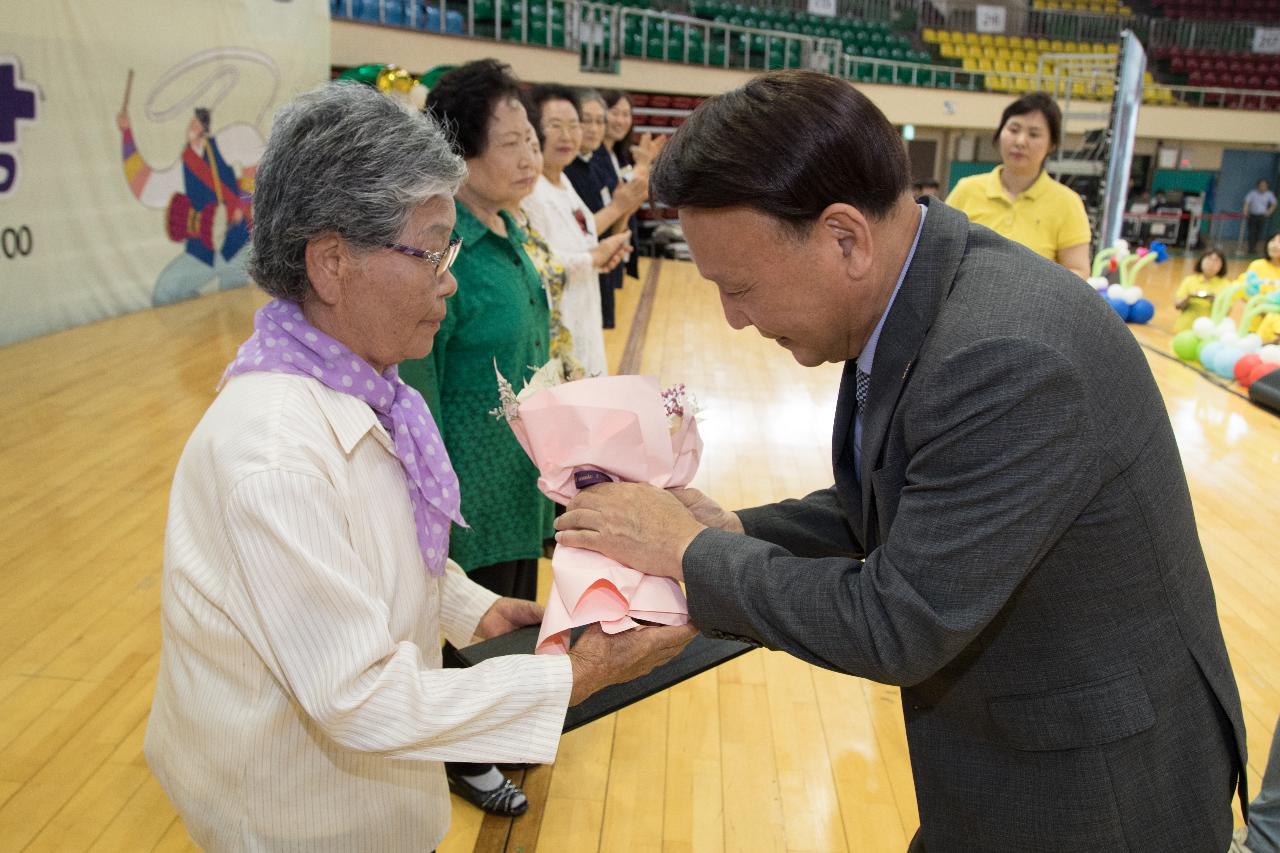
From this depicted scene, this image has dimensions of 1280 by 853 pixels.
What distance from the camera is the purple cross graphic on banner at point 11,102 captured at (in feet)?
19.8

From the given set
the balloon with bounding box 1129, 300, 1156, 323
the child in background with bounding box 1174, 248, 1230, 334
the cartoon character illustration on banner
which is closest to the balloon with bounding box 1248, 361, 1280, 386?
the child in background with bounding box 1174, 248, 1230, 334

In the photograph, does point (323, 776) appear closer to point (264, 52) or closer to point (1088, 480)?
point (1088, 480)

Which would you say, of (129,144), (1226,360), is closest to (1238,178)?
(1226,360)

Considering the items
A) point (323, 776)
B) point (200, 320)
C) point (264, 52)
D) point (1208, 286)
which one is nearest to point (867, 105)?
point (323, 776)

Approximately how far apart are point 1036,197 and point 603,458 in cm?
348

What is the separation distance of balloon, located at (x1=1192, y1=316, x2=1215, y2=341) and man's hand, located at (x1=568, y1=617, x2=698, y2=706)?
7546mm

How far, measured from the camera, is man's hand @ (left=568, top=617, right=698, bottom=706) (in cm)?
125

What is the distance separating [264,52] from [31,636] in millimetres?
7373

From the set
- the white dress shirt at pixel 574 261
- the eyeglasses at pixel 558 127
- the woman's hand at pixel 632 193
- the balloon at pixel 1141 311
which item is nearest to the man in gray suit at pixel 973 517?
the white dress shirt at pixel 574 261

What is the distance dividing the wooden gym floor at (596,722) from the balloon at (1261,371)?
604 millimetres

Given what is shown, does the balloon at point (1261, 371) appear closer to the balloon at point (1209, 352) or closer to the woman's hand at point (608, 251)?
the balloon at point (1209, 352)

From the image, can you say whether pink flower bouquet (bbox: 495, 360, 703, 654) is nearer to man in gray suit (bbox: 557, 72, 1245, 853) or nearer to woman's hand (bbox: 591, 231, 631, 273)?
man in gray suit (bbox: 557, 72, 1245, 853)

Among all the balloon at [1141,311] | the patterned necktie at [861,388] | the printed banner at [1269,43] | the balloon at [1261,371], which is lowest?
the balloon at [1141,311]

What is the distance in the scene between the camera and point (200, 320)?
25.5 feet
